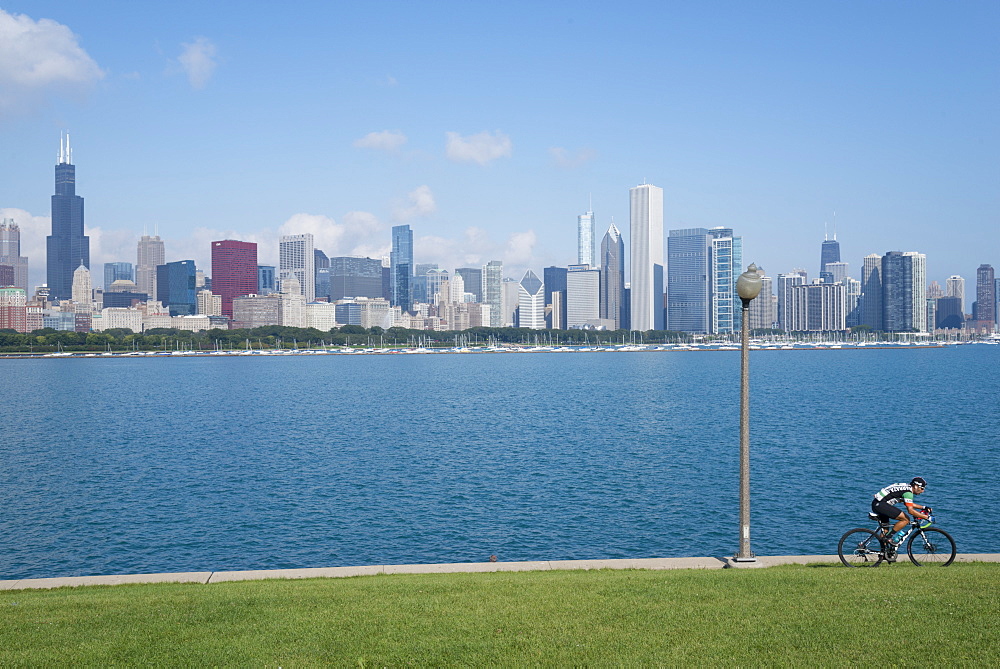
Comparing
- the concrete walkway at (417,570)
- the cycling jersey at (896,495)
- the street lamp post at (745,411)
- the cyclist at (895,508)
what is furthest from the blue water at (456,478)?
the cycling jersey at (896,495)

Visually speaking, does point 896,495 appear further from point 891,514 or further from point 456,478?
point 456,478

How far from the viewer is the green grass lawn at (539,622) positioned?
36.0 ft

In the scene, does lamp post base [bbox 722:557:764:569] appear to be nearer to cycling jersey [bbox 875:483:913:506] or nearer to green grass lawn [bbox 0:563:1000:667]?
green grass lawn [bbox 0:563:1000:667]

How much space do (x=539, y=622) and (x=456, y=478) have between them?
29.9 m

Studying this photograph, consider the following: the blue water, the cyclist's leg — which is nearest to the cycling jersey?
the cyclist's leg

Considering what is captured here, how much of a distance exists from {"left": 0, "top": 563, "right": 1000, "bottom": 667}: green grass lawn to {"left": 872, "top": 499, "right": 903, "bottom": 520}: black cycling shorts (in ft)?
4.96

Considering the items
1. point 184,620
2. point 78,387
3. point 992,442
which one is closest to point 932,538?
point 184,620

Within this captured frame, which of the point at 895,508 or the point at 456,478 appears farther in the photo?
the point at 456,478

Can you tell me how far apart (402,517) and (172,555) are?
881cm

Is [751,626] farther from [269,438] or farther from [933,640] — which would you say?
[269,438]

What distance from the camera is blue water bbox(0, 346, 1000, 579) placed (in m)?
28.9

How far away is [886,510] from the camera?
17.4 meters

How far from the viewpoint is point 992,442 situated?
5325cm

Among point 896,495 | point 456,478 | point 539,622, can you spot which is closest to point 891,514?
point 896,495
